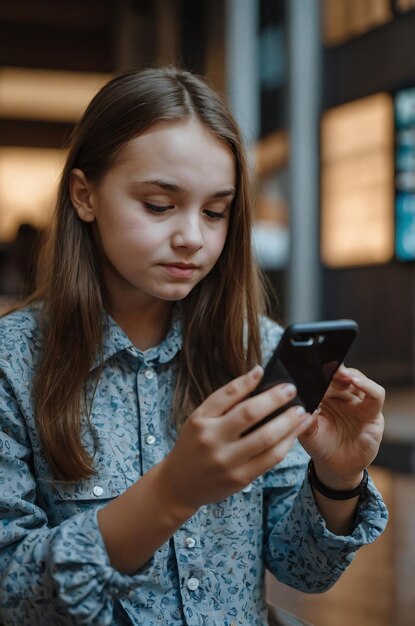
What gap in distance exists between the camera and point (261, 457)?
77cm

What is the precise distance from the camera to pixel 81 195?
3.48 ft

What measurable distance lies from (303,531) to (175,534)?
16 centimetres

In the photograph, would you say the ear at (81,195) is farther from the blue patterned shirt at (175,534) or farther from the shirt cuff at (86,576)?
the shirt cuff at (86,576)

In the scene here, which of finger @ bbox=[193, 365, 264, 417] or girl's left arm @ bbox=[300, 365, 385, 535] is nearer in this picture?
finger @ bbox=[193, 365, 264, 417]

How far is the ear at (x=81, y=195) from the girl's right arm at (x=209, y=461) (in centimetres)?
38

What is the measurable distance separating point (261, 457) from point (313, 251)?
6.90 m

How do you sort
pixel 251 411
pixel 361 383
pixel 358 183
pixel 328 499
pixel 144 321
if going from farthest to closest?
pixel 358 183, pixel 144 321, pixel 328 499, pixel 361 383, pixel 251 411

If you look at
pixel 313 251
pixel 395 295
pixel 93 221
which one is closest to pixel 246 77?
pixel 313 251

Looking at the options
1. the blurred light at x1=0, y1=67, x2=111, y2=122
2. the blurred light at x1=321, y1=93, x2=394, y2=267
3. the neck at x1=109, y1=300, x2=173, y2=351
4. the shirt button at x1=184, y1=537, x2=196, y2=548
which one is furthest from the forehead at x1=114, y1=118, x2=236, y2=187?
the blurred light at x1=0, y1=67, x2=111, y2=122

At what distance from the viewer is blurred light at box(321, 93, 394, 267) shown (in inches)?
267

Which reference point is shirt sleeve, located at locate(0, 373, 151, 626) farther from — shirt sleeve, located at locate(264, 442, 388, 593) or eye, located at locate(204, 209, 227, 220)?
eye, located at locate(204, 209, 227, 220)

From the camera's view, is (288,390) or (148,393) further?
(148,393)

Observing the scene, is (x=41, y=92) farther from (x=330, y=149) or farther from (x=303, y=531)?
(x=303, y=531)

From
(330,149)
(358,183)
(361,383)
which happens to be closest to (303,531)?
(361,383)
